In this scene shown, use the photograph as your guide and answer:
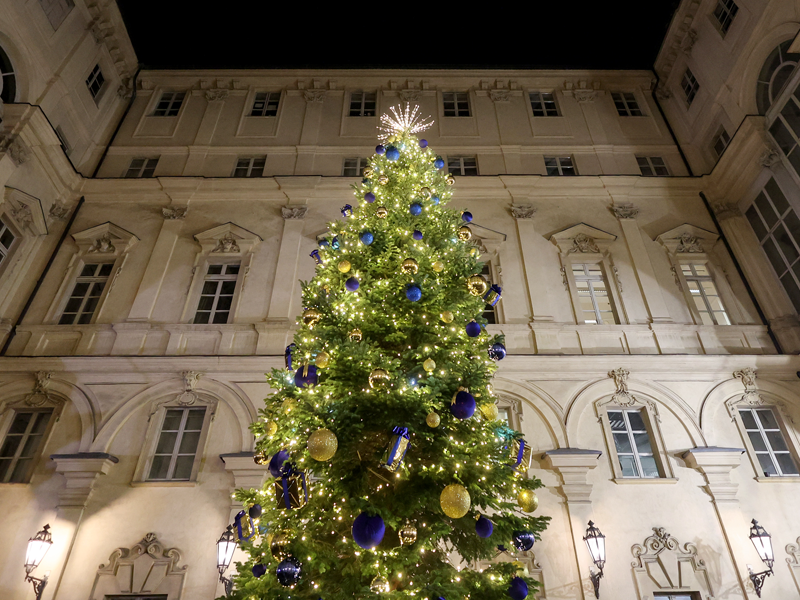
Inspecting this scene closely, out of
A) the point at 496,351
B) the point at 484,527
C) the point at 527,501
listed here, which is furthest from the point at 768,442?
the point at 484,527

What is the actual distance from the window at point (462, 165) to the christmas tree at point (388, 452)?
305 inches

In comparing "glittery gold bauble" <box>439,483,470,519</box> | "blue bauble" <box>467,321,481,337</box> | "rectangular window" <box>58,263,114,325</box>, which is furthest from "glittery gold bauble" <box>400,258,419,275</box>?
"rectangular window" <box>58,263,114,325</box>

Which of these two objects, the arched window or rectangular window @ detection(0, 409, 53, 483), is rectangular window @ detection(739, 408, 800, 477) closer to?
the arched window

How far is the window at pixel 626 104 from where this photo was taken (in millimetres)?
14579

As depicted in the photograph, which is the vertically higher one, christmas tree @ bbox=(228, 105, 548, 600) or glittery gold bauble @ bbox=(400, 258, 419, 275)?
glittery gold bauble @ bbox=(400, 258, 419, 275)

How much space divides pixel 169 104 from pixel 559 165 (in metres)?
11.3

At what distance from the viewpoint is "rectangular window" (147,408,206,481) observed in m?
8.20

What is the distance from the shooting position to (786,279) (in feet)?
33.2

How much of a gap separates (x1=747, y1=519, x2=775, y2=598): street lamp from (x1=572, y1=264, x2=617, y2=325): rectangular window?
4.17m

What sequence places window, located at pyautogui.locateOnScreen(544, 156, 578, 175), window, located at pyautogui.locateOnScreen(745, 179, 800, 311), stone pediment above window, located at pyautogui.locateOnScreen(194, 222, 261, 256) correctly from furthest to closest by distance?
1. window, located at pyautogui.locateOnScreen(544, 156, 578, 175)
2. stone pediment above window, located at pyautogui.locateOnScreen(194, 222, 261, 256)
3. window, located at pyautogui.locateOnScreen(745, 179, 800, 311)

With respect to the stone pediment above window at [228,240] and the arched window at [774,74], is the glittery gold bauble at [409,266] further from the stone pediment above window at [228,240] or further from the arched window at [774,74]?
the arched window at [774,74]

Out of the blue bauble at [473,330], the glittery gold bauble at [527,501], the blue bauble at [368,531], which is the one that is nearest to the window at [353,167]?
the blue bauble at [473,330]

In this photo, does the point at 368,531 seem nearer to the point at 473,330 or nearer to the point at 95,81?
the point at 473,330

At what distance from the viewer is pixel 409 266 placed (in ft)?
17.6
